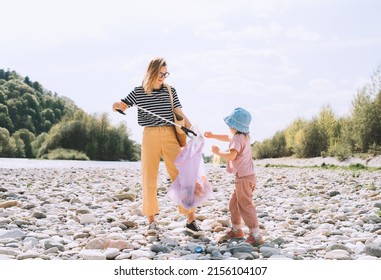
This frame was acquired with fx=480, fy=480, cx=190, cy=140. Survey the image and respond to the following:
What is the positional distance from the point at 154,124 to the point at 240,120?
1.10 m

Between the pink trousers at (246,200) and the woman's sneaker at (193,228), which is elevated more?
the pink trousers at (246,200)

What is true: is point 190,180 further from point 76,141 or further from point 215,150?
point 76,141

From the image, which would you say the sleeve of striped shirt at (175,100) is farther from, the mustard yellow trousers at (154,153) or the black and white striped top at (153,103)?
the mustard yellow trousers at (154,153)

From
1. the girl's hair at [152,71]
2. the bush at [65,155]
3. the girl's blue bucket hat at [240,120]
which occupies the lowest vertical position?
the bush at [65,155]

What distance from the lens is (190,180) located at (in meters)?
5.70

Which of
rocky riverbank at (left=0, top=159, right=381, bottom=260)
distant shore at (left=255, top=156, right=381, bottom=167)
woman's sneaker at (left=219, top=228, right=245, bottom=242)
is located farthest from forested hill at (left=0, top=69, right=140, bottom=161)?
woman's sneaker at (left=219, top=228, right=245, bottom=242)

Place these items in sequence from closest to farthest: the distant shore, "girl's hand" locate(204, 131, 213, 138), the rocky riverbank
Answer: the rocky riverbank
"girl's hand" locate(204, 131, 213, 138)
the distant shore

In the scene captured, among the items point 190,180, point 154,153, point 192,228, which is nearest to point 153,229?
point 192,228

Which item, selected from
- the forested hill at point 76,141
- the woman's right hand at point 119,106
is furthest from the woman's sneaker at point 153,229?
the forested hill at point 76,141

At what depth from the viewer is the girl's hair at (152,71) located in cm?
568

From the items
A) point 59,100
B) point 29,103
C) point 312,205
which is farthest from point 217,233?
point 59,100

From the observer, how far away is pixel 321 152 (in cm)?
2850

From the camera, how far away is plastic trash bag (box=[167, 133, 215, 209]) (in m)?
5.70

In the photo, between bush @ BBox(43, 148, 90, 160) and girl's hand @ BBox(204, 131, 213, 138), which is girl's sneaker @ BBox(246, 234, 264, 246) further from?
bush @ BBox(43, 148, 90, 160)
